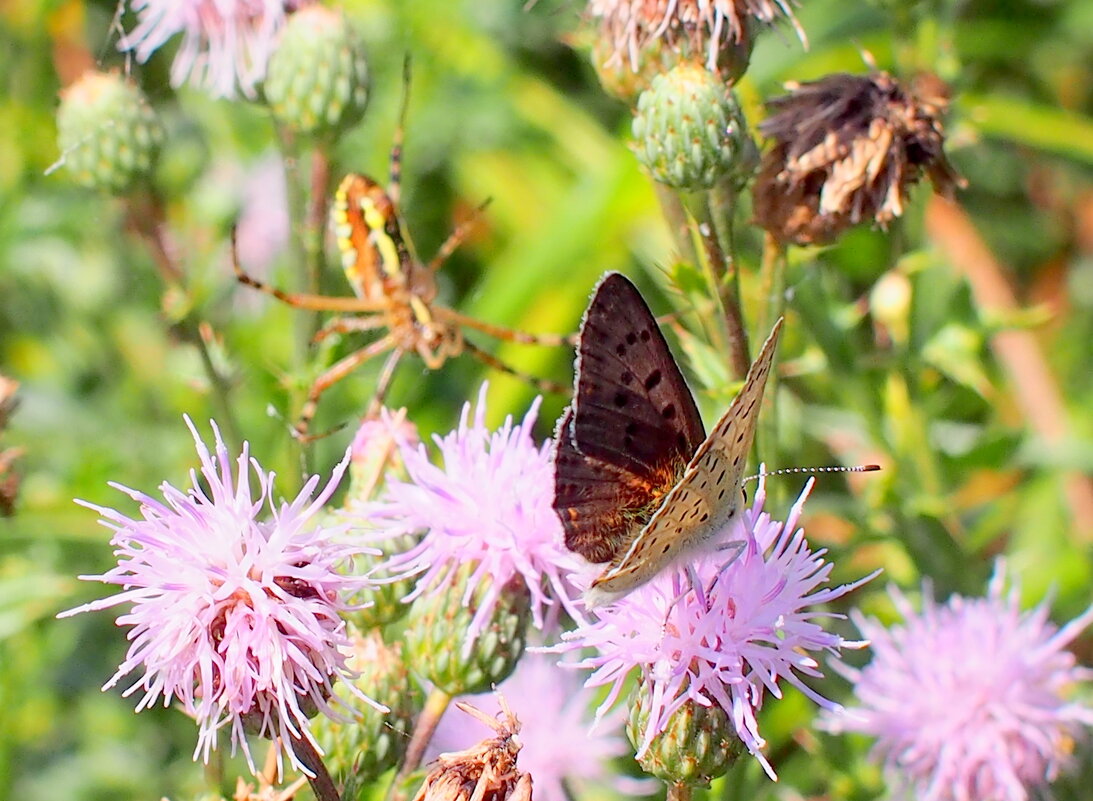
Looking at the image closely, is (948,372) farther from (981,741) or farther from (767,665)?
(767,665)

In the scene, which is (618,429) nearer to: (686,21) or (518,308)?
(686,21)

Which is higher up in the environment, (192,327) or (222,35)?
(222,35)

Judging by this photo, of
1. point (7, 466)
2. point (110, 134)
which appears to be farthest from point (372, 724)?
point (110, 134)

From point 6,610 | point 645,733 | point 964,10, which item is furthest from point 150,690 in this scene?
point 964,10

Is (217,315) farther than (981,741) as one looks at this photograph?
Yes

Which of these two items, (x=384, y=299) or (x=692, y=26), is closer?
(x=692, y=26)

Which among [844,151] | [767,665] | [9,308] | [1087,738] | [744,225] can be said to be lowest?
[9,308]

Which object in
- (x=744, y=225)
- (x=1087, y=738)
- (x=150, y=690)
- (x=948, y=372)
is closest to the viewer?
(x=150, y=690)

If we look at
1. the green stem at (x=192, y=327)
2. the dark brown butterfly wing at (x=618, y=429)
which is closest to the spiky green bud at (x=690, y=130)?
the dark brown butterfly wing at (x=618, y=429)
